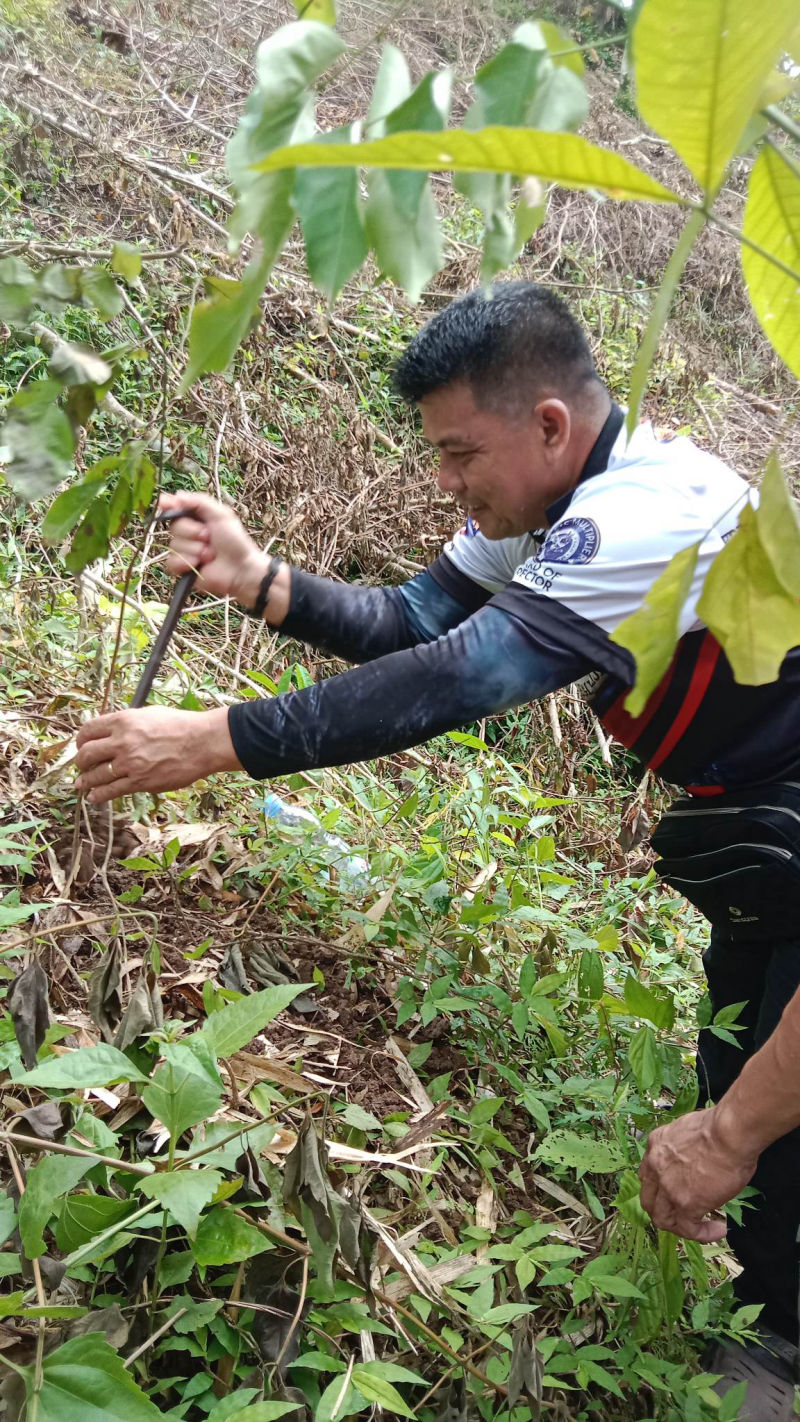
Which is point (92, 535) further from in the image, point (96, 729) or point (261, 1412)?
point (261, 1412)

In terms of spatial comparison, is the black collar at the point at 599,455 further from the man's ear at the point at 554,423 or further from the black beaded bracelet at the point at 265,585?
the black beaded bracelet at the point at 265,585

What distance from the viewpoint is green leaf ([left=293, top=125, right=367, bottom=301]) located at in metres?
0.46

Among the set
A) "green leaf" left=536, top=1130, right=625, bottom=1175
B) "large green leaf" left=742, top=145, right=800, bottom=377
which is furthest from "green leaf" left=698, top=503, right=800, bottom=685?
"green leaf" left=536, top=1130, right=625, bottom=1175

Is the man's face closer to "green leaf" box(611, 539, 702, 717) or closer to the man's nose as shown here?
the man's nose

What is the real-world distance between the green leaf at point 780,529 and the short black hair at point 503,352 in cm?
174

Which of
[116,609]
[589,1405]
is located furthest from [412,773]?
[589,1405]

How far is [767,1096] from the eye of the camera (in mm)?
1330

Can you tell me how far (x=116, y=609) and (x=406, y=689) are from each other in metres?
1.24

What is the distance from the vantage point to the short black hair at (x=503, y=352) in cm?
207

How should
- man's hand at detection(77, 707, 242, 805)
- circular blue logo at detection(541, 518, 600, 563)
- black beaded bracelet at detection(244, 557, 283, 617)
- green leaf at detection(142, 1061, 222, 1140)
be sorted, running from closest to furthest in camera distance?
green leaf at detection(142, 1061, 222, 1140) < man's hand at detection(77, 707, 242, 805) < circular blue logo at detection(541, 518, 600, 563) < black beaded bracelet at detection(244, 557, 283, 617)

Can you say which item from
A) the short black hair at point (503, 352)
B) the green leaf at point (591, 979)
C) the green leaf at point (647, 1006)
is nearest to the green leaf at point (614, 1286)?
the green leaf at point (647, 1006)

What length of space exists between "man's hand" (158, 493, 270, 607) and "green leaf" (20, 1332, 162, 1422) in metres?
1.57

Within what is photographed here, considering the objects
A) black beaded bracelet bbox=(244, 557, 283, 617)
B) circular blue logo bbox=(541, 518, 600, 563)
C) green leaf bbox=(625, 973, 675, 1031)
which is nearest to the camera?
green leaf bbox=(625, 973, 675, 1031)

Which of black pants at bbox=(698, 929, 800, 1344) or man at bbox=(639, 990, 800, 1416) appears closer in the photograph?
man at bbox=(639, 990, 800, 1416)
